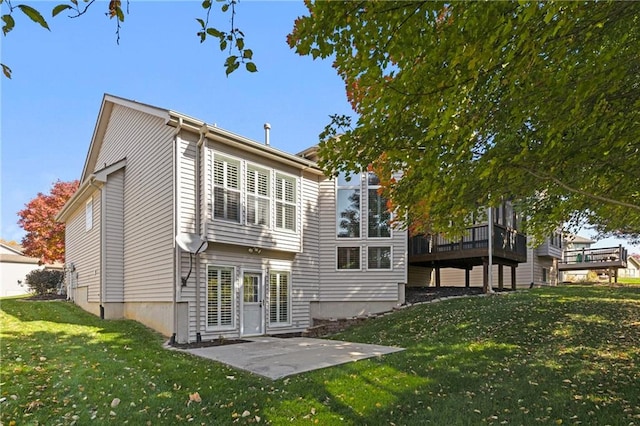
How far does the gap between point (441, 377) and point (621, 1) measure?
5032 mm

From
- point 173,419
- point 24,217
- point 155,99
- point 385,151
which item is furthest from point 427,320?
point 24,217

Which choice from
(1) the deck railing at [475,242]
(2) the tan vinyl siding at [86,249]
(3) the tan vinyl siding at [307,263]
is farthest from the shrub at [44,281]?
(1) the deck railing at [475,242]

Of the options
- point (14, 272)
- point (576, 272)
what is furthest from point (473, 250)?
point (14, 272)

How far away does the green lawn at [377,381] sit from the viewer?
4.70 m

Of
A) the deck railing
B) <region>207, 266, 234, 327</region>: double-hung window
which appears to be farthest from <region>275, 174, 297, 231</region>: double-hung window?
the deck railing

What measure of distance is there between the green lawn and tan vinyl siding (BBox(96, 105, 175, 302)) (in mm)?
2067

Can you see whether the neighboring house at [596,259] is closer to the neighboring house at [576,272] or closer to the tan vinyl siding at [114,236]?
the neighboring house at [576,272]

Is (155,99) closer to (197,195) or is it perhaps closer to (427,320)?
(197,195)

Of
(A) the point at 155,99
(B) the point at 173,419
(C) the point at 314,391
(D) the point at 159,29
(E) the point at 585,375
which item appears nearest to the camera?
(B) the point at 173,419

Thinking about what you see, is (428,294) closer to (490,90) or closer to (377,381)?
(377,381)

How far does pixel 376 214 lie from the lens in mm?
14438

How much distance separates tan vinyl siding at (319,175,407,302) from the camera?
14055 mm

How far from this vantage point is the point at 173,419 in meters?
4.61

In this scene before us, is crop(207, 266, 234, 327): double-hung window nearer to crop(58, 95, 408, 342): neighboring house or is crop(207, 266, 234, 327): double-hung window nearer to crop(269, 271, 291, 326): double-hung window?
crop(58, 95, 408, 342): neighboring house
